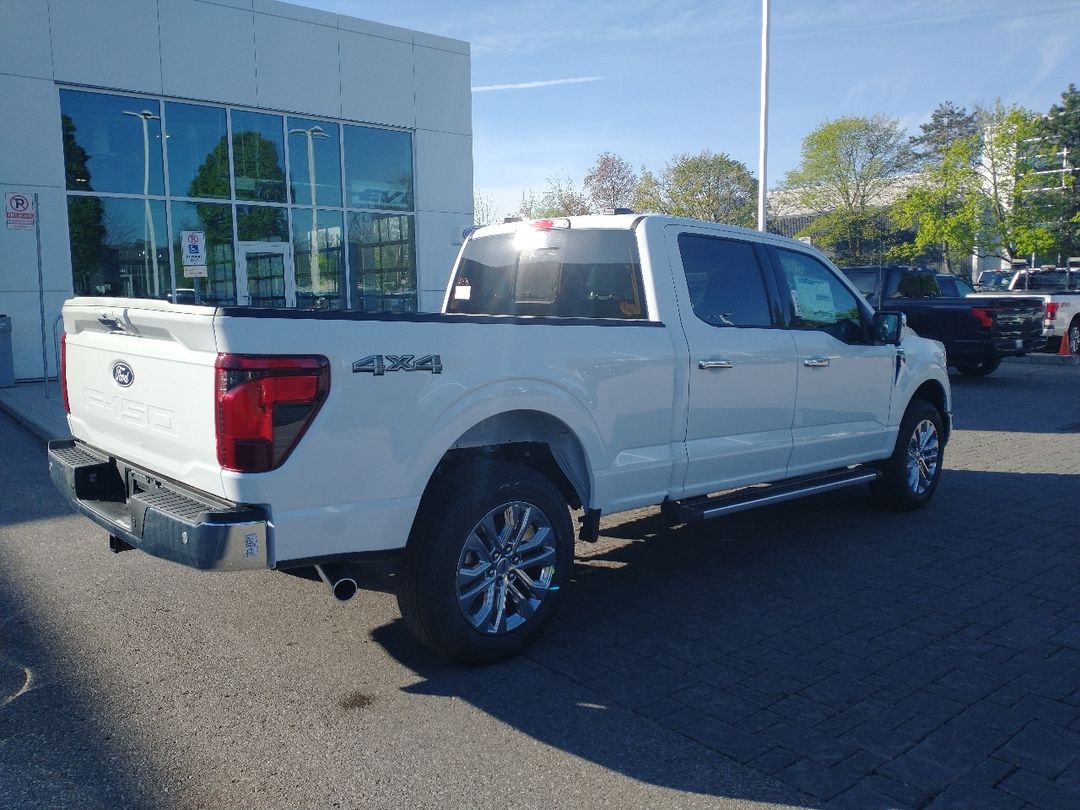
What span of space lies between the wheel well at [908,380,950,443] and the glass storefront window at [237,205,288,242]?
1432 cm

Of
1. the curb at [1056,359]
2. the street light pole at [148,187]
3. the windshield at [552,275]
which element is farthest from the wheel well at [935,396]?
the street light pole at [148,187]

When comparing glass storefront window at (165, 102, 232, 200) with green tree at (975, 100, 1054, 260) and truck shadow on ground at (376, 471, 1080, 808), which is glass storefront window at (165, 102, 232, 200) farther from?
green tree at (975, 100, 1054, 260)

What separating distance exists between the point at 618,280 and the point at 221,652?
281 cm

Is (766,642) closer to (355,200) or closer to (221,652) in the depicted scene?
(221,652)

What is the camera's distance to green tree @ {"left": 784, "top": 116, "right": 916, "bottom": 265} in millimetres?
50844

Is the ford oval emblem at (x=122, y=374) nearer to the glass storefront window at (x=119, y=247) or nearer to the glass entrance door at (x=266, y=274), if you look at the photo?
the glass storefront window at (x=119, y=247)

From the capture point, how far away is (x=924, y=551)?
A: 597 cm

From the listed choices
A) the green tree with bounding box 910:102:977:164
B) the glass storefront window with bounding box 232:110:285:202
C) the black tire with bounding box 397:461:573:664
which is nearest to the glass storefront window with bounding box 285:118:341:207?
the glass storefront window with bounding box 232:110:285:202

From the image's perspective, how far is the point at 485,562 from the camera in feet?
13.4

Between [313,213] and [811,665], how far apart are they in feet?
55.2

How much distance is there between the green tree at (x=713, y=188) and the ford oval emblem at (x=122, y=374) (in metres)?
49.6

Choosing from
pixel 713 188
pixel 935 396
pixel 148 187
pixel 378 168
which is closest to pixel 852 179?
pixel 713 188

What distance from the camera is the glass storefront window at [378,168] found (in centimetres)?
1941

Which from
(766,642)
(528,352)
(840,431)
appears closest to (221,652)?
(528,352)
